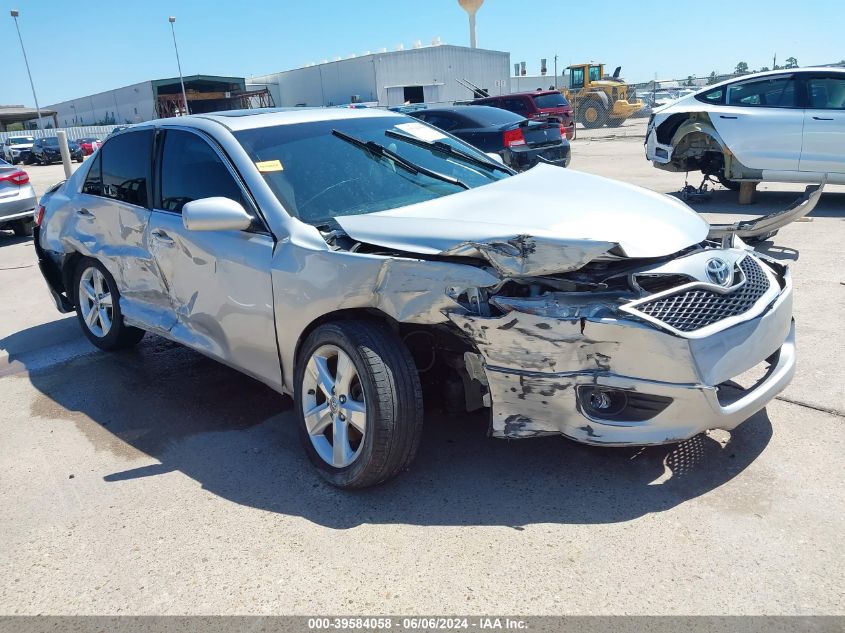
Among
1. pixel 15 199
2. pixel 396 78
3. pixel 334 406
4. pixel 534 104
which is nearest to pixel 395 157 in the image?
pixel 334 406

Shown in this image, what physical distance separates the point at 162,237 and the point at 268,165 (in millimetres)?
953

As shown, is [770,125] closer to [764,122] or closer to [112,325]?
[764,122]

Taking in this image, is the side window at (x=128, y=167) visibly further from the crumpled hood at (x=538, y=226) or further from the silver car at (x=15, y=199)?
the silver car at (x=15, y=199)

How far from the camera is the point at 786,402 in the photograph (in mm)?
3771

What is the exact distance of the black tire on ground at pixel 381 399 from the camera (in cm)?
294

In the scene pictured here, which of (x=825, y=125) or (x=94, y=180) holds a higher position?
(x=94, y=180)

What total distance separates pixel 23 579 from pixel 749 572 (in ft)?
9.19

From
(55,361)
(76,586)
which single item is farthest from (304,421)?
(55,361)

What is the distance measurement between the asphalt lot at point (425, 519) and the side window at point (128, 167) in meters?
1.41

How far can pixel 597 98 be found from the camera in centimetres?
3350

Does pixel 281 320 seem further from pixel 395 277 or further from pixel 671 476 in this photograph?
pixel 671 476

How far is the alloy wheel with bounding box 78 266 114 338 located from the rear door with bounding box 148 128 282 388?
1.12 metres

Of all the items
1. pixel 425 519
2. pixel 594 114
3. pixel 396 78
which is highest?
pixel 396 78

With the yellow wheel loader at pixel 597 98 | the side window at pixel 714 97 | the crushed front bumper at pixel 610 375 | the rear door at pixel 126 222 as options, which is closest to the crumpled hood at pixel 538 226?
the crushed front bumper at pixel 610 375
